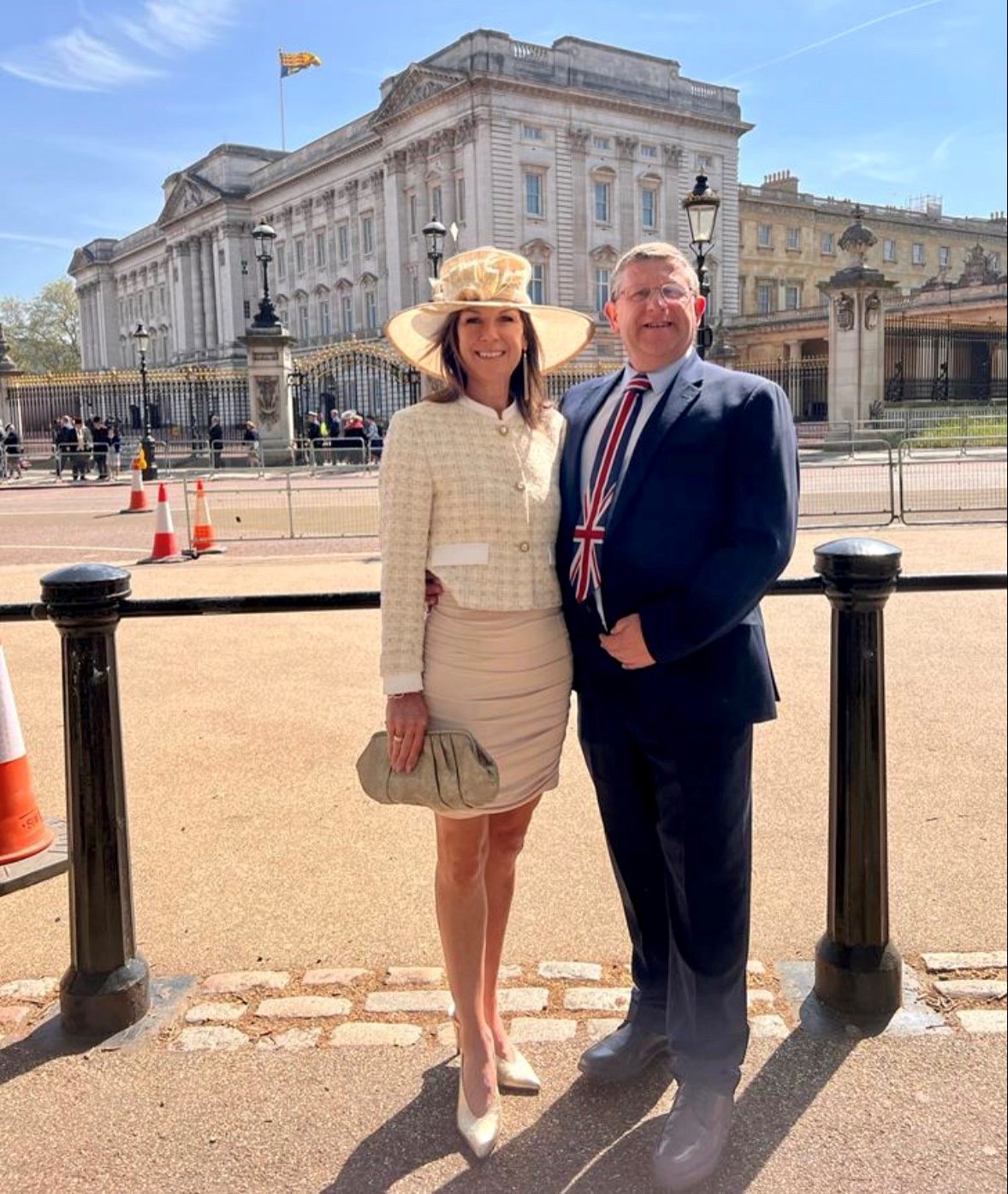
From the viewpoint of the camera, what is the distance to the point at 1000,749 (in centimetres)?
520

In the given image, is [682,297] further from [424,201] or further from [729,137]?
[729,137]

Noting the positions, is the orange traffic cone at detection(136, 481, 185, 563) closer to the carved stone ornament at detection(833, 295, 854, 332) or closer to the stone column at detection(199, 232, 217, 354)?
the carved stone ornament at detection(833, 295, 854, 332)

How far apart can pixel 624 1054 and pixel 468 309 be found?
1831mm

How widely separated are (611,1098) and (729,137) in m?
71.5

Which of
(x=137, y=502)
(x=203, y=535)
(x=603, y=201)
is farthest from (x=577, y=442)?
(x=603, y=201)

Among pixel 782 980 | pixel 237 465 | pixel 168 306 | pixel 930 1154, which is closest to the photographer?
pixel 930 1154

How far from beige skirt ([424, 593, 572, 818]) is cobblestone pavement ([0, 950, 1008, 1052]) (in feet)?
2.62

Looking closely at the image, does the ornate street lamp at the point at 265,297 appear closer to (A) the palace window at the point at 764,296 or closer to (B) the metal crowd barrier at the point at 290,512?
(B) the metal crowd barrier at the point at 290,512

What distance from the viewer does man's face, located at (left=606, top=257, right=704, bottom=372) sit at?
8.33ft

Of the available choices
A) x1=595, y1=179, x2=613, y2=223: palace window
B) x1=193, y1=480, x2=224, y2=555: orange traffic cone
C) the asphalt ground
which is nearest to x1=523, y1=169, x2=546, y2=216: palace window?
x1=595, y1=179, x2=613, y2=223: palace window

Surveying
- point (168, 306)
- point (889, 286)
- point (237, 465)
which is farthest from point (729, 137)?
point (237, 465)

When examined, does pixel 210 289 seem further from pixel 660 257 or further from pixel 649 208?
pixel 660 257

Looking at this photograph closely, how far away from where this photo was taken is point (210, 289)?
82375 mm

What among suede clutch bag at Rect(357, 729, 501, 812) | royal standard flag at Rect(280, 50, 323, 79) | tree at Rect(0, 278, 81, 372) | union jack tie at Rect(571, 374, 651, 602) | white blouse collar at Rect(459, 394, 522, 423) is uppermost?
tree at Rect(0, 278, 81, 372)
